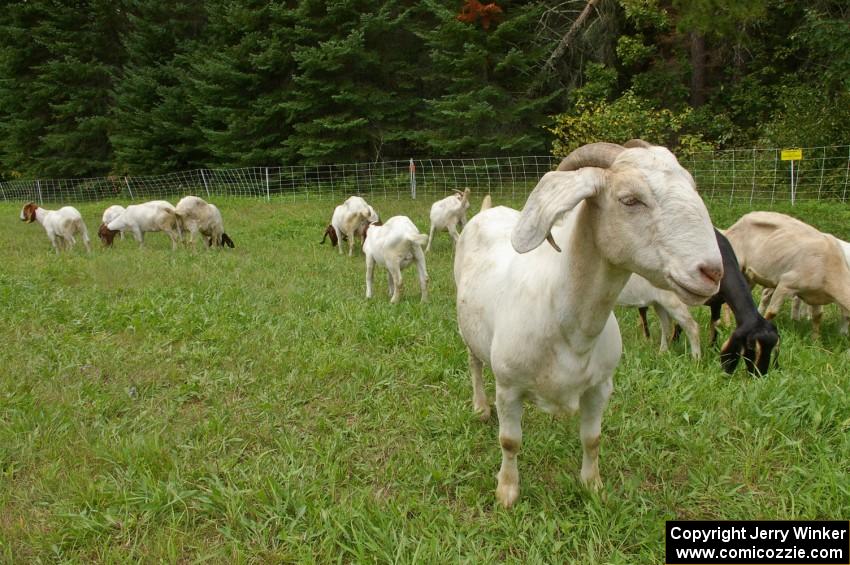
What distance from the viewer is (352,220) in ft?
37.3

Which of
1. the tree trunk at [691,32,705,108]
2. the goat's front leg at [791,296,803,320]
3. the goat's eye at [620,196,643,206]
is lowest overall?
the goat's front leg at [791,296,803,320]

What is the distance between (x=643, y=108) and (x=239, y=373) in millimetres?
18643

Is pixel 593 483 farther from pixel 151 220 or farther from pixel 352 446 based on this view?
pixel 151 220

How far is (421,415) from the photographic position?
391cm

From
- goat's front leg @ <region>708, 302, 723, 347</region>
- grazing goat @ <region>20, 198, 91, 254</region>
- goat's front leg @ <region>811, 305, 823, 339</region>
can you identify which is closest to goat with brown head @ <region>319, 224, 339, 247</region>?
grazing goat @ <region>20, 198, 91, 254</region>

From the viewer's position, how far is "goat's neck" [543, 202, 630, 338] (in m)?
2.27

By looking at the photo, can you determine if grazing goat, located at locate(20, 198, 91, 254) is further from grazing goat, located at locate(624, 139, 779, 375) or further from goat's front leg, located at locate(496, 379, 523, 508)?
grazing goat, located at locate(624, 139, 779, 375)

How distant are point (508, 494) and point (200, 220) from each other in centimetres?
1149

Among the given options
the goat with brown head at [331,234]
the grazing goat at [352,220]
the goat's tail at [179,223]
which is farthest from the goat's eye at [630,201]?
the goat's tail at [179,223]

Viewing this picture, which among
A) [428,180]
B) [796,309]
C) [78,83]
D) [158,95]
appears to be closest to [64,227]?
[428,180]

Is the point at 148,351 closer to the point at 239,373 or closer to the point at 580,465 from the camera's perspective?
the point at 239,373

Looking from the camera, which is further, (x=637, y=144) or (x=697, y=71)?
(x=697, y=71)

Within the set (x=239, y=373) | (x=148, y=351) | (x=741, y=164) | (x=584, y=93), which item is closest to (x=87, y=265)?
(x=148, y=351)

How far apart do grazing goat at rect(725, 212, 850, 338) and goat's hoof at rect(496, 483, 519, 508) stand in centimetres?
370
